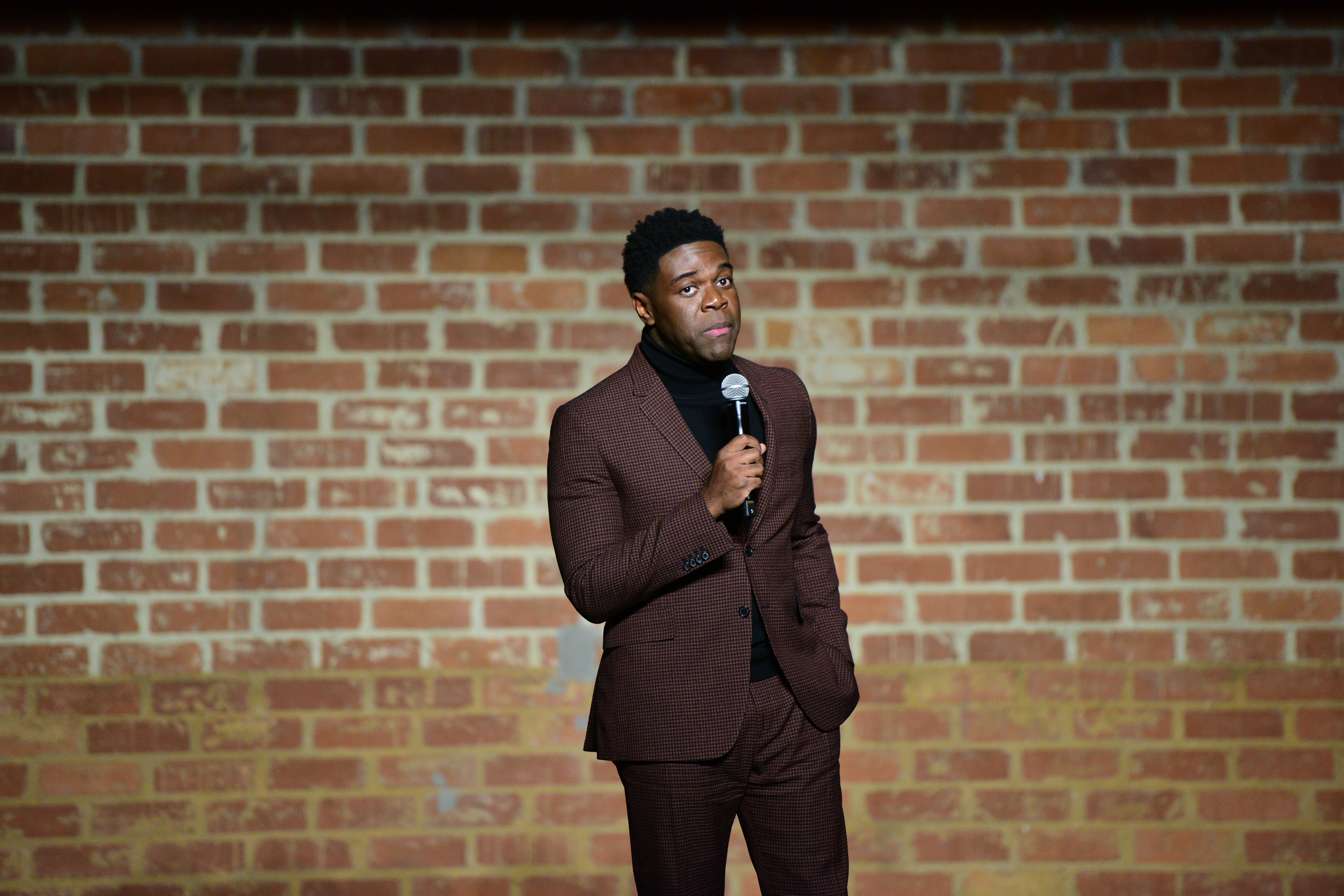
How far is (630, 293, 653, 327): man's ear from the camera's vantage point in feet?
7.08

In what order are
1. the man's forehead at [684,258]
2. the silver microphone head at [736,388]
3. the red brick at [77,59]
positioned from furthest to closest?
the red brick at [77,59] → the man's forehead at [684,258] → the silver microphone head at [736,388]

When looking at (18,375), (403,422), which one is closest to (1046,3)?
(403,422)

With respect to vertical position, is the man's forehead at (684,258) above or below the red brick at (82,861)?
above

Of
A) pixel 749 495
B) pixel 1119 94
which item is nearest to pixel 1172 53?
pixel 1119 94

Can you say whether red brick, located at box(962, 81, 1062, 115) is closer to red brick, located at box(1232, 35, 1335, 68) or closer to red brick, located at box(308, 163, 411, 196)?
red brick, located at box(1232, 35, 1335, 68)

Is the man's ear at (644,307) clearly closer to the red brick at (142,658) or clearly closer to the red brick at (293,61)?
the red brick at (293,61)

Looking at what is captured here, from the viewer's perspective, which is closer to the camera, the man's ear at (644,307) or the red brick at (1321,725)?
the man's ear at (644,307)

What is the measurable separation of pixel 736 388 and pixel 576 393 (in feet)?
4.53

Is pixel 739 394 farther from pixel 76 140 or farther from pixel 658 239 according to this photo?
pixel 76 140

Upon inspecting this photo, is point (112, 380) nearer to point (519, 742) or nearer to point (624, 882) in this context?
point (519, 742)

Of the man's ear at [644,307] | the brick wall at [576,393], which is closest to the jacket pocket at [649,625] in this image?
the man's ear at [644,307]

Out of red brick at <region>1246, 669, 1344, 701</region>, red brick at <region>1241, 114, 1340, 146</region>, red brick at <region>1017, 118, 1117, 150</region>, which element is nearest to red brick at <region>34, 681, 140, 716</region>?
red brick at <region>1017, 118, 1117, 150</region>

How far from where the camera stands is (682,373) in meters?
2.17

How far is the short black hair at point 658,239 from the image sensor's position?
82.7 inches
